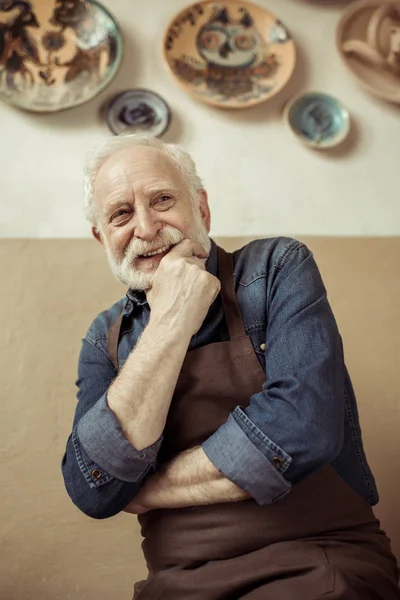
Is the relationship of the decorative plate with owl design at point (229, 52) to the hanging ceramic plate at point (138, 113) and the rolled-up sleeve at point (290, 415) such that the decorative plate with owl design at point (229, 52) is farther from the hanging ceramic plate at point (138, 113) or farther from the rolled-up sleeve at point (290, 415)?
Answer: the rolled-up sleeve at point (290, 415)

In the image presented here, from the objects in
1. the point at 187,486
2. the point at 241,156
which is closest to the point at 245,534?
the point at 187,486

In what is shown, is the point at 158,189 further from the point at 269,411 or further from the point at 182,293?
the point at 269,411

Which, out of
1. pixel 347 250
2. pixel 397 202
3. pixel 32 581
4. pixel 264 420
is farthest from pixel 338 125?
pixel 32 581

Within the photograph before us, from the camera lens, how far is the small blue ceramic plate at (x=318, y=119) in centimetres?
201

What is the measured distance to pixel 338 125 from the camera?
204 cm

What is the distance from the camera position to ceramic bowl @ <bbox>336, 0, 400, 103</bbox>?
2.09 m

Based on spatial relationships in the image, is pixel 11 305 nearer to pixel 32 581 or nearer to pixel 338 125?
pixel 32 581

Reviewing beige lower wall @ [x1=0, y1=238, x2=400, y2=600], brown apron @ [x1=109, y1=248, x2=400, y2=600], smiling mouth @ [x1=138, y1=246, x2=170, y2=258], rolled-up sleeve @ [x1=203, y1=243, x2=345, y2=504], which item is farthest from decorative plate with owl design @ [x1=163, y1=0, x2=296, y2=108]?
rolled-up sleeve @ [x1=203, y1=243, x2=345, y2=504]

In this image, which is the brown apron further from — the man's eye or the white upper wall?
the white upper wall

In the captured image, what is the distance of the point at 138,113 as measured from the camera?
194cm

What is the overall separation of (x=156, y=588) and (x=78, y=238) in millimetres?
1142

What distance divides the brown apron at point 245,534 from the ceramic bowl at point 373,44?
131 centimetres

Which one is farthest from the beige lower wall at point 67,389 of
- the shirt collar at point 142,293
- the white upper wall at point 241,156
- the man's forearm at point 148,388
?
the man's forearm at point 148,388

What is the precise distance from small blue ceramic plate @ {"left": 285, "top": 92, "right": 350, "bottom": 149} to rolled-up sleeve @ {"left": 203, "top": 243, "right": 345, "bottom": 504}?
1077 millimetres
